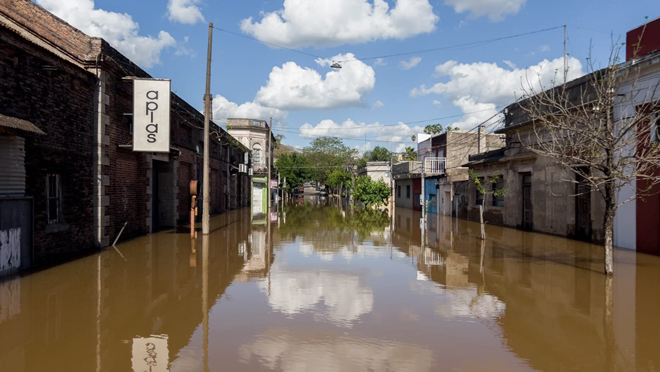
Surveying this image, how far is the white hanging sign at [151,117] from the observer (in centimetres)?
1525

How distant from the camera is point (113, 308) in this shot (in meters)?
7.50

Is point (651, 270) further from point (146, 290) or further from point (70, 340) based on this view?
point (70, 340)

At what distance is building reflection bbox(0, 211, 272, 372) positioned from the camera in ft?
17.7

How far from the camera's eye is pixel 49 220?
1181cm

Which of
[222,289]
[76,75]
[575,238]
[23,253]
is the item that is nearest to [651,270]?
[575,238]

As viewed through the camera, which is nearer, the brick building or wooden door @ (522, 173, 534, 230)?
the brick building

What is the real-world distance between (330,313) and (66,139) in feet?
31.2

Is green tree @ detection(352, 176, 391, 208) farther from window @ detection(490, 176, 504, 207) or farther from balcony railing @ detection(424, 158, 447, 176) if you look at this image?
window @ detection(490, 176, 504, 207)

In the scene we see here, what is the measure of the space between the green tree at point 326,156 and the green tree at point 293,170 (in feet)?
21.8

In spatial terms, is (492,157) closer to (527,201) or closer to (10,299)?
(527,201)

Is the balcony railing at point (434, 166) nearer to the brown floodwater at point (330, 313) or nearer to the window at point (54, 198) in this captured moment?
the brown floodwater at point (330, 313)

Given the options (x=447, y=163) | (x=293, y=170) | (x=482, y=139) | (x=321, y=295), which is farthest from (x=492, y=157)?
(x=293, y=170)

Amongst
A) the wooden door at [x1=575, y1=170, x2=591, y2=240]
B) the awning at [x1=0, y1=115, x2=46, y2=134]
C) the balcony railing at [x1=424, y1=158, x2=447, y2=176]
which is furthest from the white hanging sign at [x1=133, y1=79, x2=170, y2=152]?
the balcony railing at [x1=424, y1=158, x2=447, y2=176]

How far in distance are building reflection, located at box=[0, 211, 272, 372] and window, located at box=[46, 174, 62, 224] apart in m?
1.44
